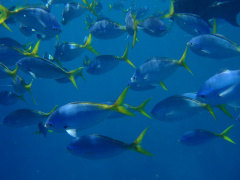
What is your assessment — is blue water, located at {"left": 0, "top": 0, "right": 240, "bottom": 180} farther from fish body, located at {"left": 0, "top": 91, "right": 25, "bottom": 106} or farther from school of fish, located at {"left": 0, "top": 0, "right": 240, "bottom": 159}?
fish body, located at {"left": 0, "top": 91, "right": 25, "bottom": 106}

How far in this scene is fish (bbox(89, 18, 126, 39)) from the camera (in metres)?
4.15

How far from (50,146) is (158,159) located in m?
11.6

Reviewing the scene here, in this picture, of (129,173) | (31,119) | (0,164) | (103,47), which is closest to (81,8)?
(31,119)

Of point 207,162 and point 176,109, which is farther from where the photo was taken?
point 207,162

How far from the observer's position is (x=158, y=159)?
15797 millimetres

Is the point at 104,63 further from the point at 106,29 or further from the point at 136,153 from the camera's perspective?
the point at 136,153

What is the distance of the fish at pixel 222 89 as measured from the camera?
241 centimetres

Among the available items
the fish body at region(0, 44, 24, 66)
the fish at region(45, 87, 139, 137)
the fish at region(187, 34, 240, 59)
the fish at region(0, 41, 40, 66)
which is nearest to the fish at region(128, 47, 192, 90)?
the fish at region(187, 34, 240, 59)

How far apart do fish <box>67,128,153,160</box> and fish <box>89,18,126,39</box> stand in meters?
2.38

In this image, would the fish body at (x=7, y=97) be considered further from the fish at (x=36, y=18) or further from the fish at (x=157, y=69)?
the fish at (x=157, y=69)

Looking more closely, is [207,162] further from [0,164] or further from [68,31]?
[68,31]

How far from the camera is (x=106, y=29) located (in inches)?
165

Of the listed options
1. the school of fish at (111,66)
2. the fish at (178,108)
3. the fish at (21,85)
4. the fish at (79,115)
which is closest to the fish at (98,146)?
the school of fish at (111,66)

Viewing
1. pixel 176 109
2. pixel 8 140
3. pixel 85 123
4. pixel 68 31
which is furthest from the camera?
pixel 68 31
